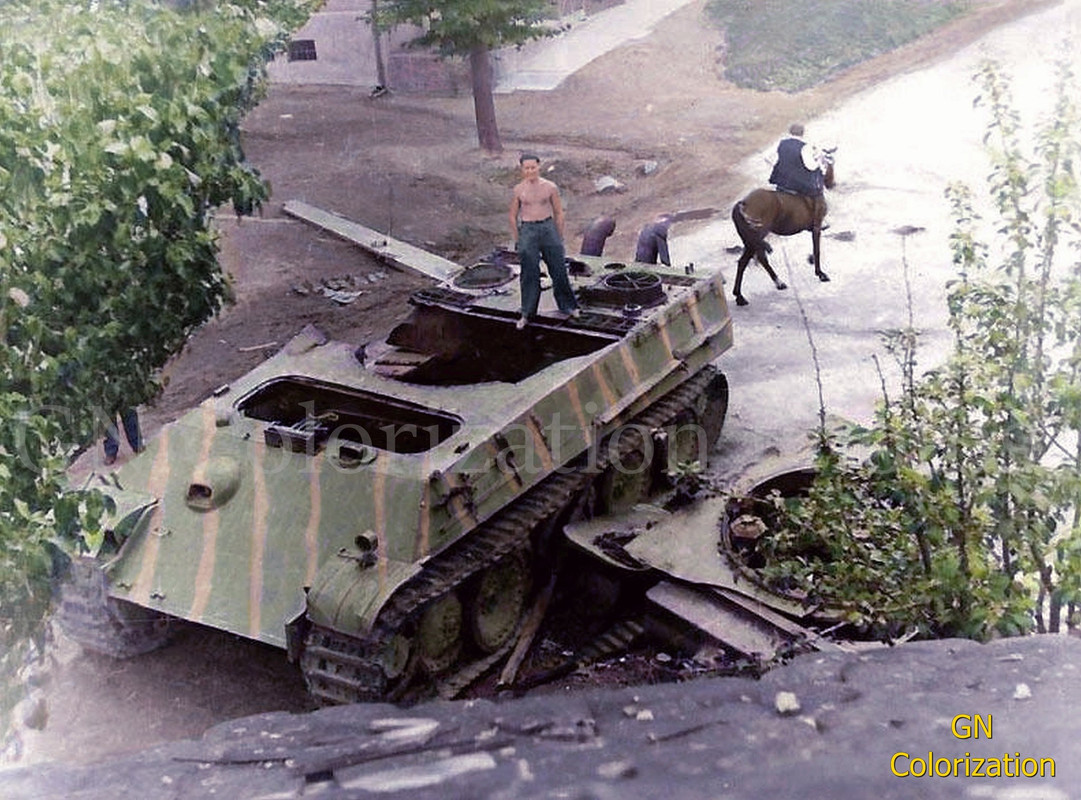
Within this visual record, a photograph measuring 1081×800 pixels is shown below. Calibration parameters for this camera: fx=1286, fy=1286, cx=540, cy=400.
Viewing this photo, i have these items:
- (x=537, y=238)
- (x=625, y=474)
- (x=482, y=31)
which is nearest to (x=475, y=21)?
(x=482, y=31)

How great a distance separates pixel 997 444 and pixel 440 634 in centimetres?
357

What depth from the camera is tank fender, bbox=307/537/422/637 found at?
22.5ft

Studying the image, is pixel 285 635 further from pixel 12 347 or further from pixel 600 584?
pixel 12 347

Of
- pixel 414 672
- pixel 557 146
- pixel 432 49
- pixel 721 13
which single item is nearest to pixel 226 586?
pixel 414 672

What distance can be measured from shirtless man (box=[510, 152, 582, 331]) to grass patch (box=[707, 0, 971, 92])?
338cm

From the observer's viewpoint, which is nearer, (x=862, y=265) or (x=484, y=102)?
(x=862, y=265)

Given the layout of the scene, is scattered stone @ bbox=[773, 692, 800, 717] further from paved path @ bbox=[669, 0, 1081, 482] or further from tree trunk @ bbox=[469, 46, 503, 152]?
tree trunk @ bbox=[469, 46, 503, 152]

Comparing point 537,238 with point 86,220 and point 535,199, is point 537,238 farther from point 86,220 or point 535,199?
point 86,220

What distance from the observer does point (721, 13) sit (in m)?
11.6

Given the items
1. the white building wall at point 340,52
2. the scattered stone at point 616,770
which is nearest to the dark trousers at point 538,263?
the scattered stone at point 616,770

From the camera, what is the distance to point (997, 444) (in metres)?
5.50

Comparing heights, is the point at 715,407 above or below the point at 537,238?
below

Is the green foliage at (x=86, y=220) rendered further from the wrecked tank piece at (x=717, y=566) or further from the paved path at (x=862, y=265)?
the paved path at (x=862, y=265)

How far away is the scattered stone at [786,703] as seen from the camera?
3408mm
